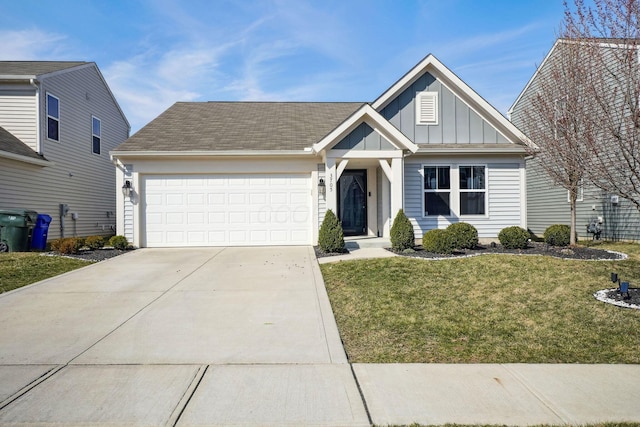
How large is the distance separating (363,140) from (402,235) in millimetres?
2895

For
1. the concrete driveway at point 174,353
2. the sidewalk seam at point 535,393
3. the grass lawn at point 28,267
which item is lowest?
the sidewalk seam at point 535,393

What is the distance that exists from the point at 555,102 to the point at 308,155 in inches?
264

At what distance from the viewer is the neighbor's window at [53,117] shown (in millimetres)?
14914

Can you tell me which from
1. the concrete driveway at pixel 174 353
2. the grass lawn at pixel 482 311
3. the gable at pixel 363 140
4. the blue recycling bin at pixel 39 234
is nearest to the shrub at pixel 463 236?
the grass lawn at pixel 482 311

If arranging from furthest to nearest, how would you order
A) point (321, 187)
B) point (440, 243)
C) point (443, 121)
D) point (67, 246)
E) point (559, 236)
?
1. point (443, 121)
2. point (321, 187)
3. point (559, 236)
4. point (67, 246)
5. point (440, 243)

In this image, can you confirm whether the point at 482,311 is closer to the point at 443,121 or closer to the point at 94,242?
the point at 443,121

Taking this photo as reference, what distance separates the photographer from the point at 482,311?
6.32m

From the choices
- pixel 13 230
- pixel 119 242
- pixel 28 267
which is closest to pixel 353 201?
pixel 119 242

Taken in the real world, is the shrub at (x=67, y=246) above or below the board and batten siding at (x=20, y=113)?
below

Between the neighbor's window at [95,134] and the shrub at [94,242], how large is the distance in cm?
744

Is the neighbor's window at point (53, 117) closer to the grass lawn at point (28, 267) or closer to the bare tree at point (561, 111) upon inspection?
the grass lawn at point (28, 267)

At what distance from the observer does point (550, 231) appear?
11.7 m

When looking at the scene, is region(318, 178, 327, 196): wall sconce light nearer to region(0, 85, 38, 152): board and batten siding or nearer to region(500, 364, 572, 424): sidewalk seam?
region(500, 364, 572, 424): sidewalk seam

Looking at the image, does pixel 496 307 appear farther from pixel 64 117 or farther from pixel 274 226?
pixel 64 117
